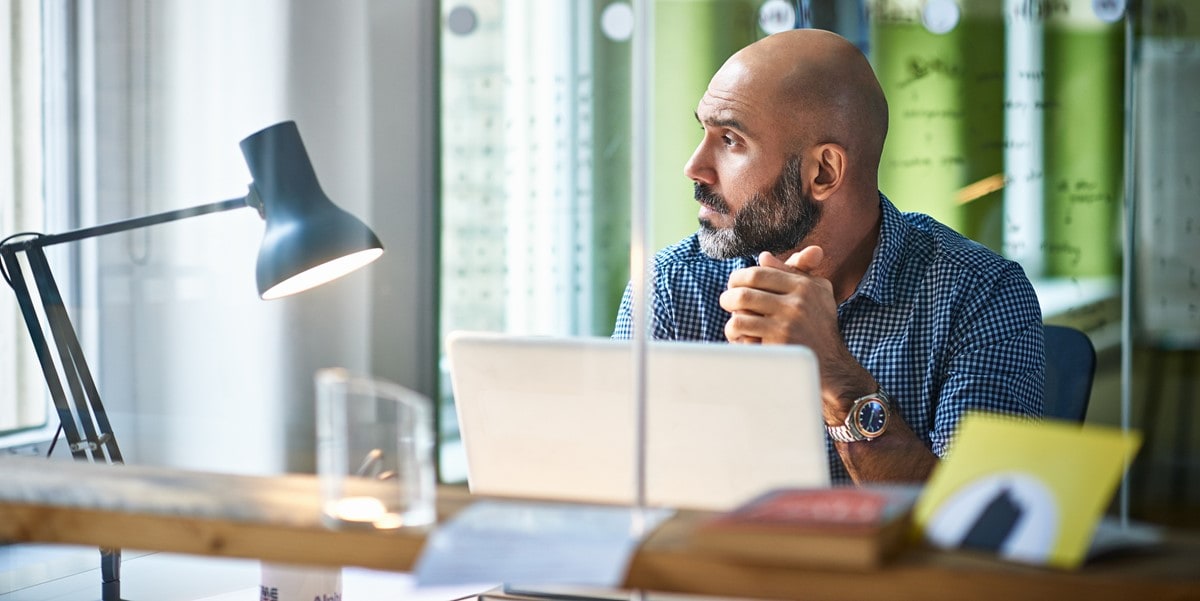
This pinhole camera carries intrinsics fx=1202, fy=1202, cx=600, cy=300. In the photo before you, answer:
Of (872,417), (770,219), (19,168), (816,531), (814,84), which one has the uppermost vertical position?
(814,84)

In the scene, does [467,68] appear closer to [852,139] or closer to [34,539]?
[852,139]

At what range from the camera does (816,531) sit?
30.1 inches

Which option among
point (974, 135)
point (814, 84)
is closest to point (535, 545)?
point (814, 84)

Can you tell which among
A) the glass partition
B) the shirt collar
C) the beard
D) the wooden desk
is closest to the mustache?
the beard

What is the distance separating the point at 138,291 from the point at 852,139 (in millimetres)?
1181

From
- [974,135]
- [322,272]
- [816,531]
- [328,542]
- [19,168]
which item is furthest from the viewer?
[974,135]

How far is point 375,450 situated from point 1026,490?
47cm

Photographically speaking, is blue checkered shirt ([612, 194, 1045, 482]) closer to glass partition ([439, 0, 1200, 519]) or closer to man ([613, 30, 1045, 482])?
man ([613, 30, 1045, 482])

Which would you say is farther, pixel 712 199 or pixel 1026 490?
pixel 712 199

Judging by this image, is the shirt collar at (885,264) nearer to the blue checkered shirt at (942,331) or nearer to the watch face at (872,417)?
the blue checkered shirt at (942,331)

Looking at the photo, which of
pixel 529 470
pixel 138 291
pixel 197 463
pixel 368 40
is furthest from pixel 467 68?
pixel 529 470

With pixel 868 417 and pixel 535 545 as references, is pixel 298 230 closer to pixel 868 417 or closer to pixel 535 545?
pixel 535 545

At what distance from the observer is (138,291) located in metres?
1.71

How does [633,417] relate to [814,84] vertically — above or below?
below
